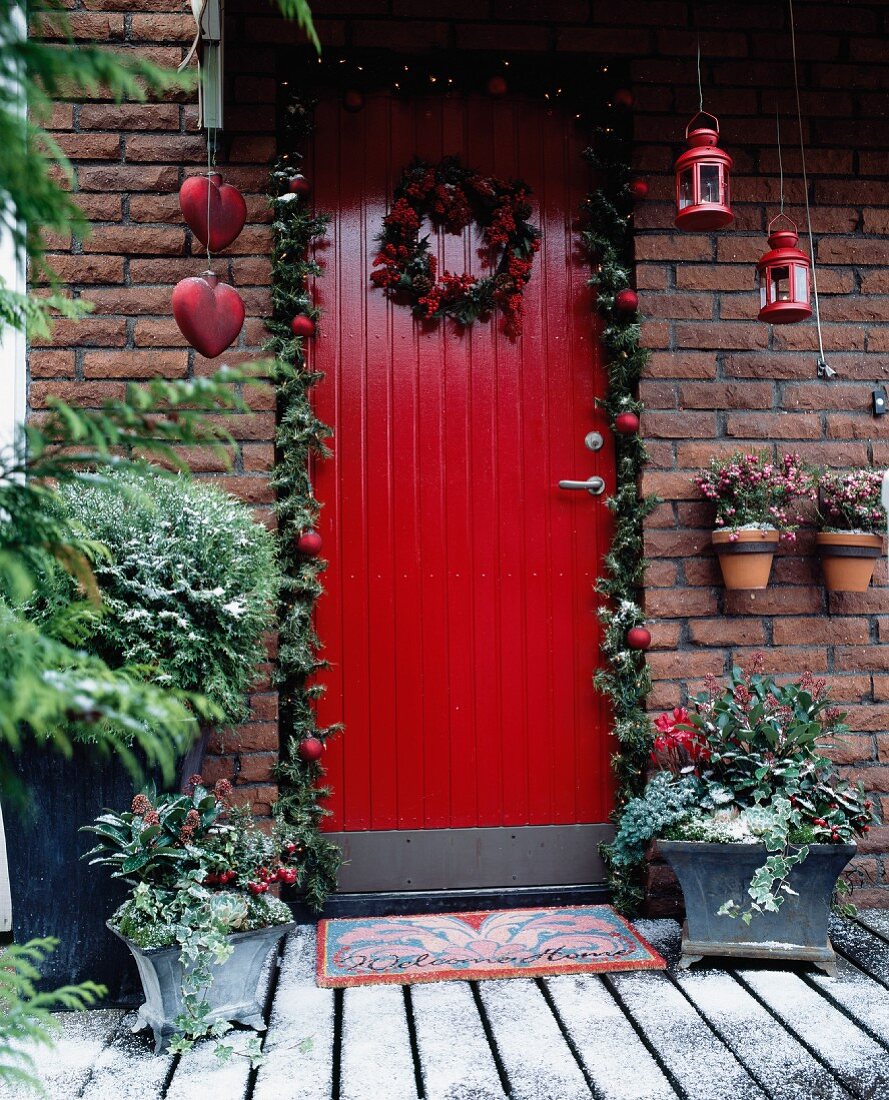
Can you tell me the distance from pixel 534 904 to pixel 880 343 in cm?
213

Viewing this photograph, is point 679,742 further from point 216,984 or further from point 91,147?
point 91,147

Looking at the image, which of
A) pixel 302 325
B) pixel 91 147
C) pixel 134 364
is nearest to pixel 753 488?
pixel 302 325

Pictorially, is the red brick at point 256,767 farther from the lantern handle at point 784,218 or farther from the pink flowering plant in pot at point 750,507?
the lantern handle at point 784,218

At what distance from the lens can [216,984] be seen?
6.88 ft

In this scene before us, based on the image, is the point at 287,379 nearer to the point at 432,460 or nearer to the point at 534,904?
the point at 432,460

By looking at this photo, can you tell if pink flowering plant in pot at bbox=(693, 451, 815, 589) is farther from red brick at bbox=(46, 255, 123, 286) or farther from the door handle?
red brick at bbox=(46, 255, 123, 286)

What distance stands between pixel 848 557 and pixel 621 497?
2.34ft

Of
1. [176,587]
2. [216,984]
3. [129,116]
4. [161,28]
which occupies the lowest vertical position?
[216,984]

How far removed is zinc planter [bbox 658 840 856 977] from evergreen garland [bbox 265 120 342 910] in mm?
1063

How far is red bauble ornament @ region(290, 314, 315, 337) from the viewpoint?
2875 mm

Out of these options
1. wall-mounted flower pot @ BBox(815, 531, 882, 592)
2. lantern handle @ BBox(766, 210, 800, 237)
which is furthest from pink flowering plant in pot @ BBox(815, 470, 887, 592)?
lantern handle @ BBox(766, 210, 800, 237)

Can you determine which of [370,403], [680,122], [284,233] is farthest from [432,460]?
[680,122]

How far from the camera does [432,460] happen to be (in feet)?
9.98

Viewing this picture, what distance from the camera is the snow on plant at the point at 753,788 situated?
2402 millimetres
